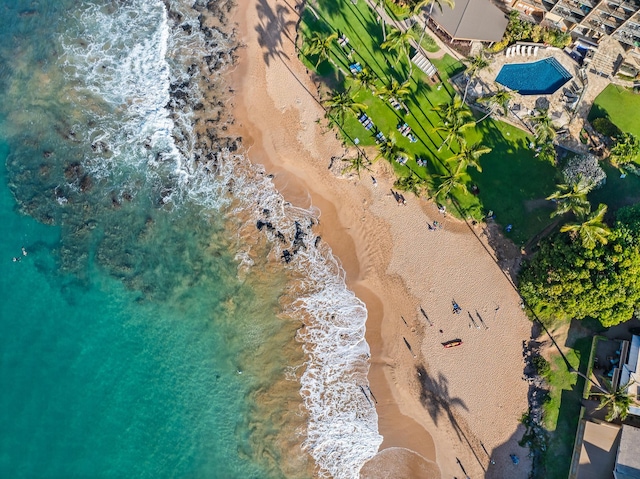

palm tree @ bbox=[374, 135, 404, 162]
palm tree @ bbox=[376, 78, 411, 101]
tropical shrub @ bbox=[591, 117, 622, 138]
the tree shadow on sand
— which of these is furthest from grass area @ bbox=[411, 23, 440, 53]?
the tree shadow on sand

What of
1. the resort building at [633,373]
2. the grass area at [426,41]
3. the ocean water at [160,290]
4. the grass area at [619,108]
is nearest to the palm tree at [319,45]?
the grass area at [426,41]

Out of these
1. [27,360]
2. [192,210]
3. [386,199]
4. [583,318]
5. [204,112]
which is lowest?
[583,318]

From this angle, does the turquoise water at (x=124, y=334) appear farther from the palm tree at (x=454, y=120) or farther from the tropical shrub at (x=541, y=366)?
the tropical shrub at (x=541, y=366)

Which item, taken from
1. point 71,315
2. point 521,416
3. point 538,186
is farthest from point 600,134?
point 71,315

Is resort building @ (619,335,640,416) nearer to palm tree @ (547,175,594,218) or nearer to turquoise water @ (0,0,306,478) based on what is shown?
palm tree @ (547,175,594,218)

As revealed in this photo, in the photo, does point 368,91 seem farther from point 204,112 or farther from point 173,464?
point 173,464
